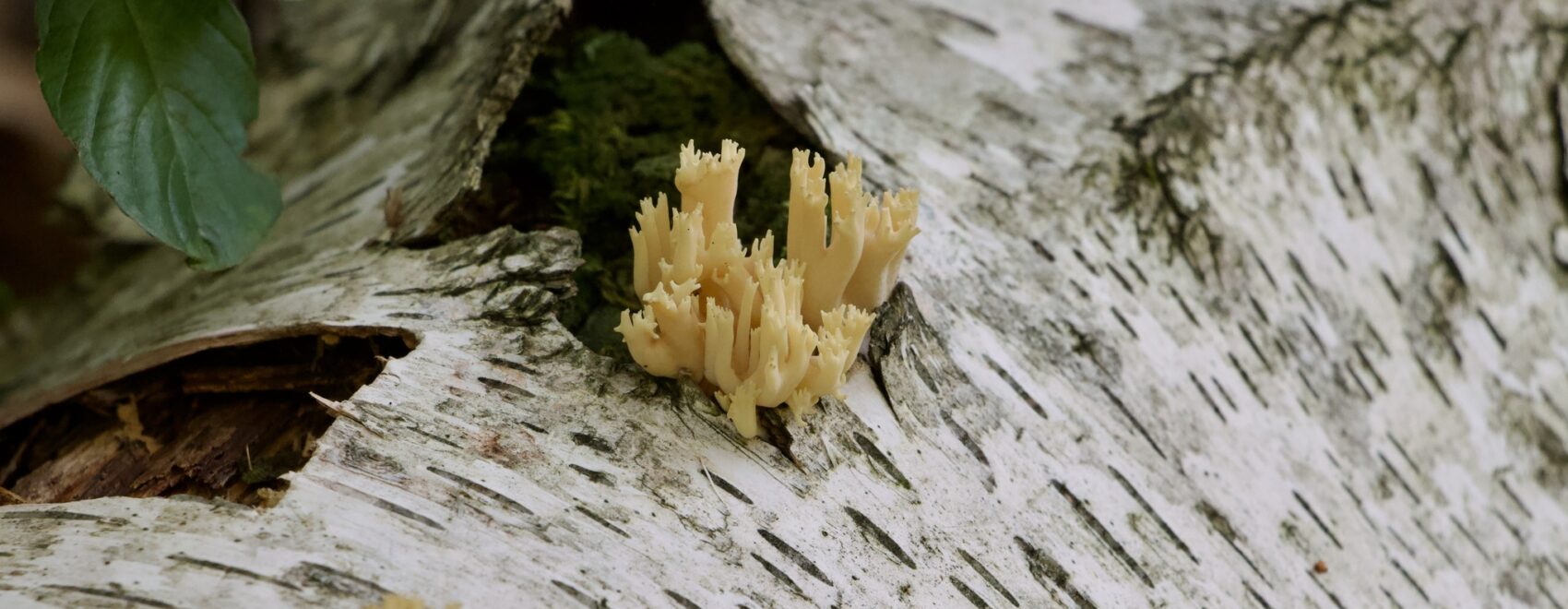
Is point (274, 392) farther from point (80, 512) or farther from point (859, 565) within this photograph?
point (859, 565)

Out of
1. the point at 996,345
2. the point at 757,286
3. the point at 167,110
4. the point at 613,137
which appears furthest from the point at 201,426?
the point at 996,345

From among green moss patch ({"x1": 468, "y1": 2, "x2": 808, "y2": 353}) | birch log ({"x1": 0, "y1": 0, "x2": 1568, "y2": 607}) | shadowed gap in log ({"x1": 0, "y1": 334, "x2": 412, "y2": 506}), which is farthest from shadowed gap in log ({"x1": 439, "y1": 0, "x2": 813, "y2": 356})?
shadowed gap in log ({"x1": 0, "y1": 334, "x2": 412, "y2": 506})

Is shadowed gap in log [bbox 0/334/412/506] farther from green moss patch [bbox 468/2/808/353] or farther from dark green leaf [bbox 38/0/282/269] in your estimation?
green moss patch [bbox 468/2/808/353]

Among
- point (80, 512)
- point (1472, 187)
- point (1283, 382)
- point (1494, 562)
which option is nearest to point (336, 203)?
point (80, 512)

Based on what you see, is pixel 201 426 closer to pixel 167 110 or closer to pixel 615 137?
pixel 167 110

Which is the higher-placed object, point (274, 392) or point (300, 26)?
point (300, 26)
